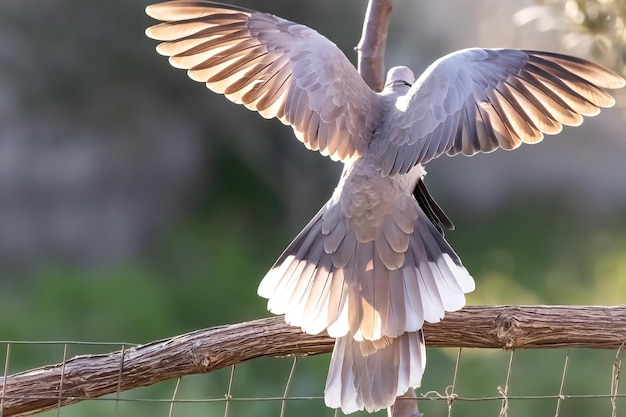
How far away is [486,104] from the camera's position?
7.39 ft

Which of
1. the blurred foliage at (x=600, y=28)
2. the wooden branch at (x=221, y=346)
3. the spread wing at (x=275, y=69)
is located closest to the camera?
the wooden branch at (x=221, y=346)

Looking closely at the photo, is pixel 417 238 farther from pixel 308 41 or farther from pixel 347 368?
pixel 308 41

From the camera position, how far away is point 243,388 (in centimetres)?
551

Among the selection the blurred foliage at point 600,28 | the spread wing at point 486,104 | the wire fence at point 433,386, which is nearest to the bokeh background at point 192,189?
the wire fence at point 433,386

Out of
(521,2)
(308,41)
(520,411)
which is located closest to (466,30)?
(521,2)

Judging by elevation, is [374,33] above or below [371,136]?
above

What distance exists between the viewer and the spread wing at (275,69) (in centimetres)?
229

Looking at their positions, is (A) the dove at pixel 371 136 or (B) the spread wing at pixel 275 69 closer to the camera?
(A) the dove at pixel 371 136

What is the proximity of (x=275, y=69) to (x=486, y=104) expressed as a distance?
59 cm

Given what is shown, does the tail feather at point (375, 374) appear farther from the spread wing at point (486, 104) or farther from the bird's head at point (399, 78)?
the bird's head at point (399, 78)

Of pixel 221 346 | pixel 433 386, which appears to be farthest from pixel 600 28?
pixel 433 386

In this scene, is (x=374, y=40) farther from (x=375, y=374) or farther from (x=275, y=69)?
(x=375, y=374)

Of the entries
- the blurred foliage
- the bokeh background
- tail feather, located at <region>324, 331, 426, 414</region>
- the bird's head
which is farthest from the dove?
the bokeh background

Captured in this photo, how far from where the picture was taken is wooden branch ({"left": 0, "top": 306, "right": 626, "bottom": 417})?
192 cm
